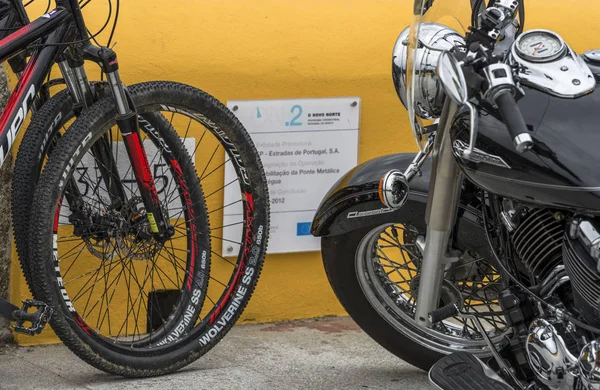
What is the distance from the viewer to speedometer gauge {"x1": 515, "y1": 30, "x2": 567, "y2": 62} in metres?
2.87

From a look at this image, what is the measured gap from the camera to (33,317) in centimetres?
346

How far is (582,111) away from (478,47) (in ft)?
1.07

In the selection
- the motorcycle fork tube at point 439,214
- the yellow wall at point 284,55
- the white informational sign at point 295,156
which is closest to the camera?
the motorcycle fork tube at point 439,214

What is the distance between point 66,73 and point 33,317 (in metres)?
0.80

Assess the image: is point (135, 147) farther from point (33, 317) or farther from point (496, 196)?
point (496, 196)

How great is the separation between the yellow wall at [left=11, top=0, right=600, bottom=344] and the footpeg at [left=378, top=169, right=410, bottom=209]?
1365mm

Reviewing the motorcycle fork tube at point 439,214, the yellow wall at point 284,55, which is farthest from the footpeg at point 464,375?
the yellow wall at point 284,55

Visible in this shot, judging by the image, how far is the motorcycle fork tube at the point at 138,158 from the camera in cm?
363

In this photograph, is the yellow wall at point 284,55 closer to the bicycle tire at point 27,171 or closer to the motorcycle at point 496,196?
the bicycle tire at point 27,171

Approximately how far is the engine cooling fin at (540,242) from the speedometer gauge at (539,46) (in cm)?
40

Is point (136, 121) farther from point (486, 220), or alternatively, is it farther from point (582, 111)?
point (582, 111)

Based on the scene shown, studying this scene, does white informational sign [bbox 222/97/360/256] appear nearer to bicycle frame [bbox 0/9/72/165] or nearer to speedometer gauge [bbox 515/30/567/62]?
bicycle frame [bbox 0/9/72/165]

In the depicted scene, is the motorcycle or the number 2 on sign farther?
the number 2 on sign

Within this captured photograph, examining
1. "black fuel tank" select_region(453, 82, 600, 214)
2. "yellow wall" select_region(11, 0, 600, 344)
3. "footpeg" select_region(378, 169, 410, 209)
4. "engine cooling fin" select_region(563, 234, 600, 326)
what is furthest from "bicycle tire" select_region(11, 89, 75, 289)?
"engine cooling fin" select_region(563, 234, 600, 326)
